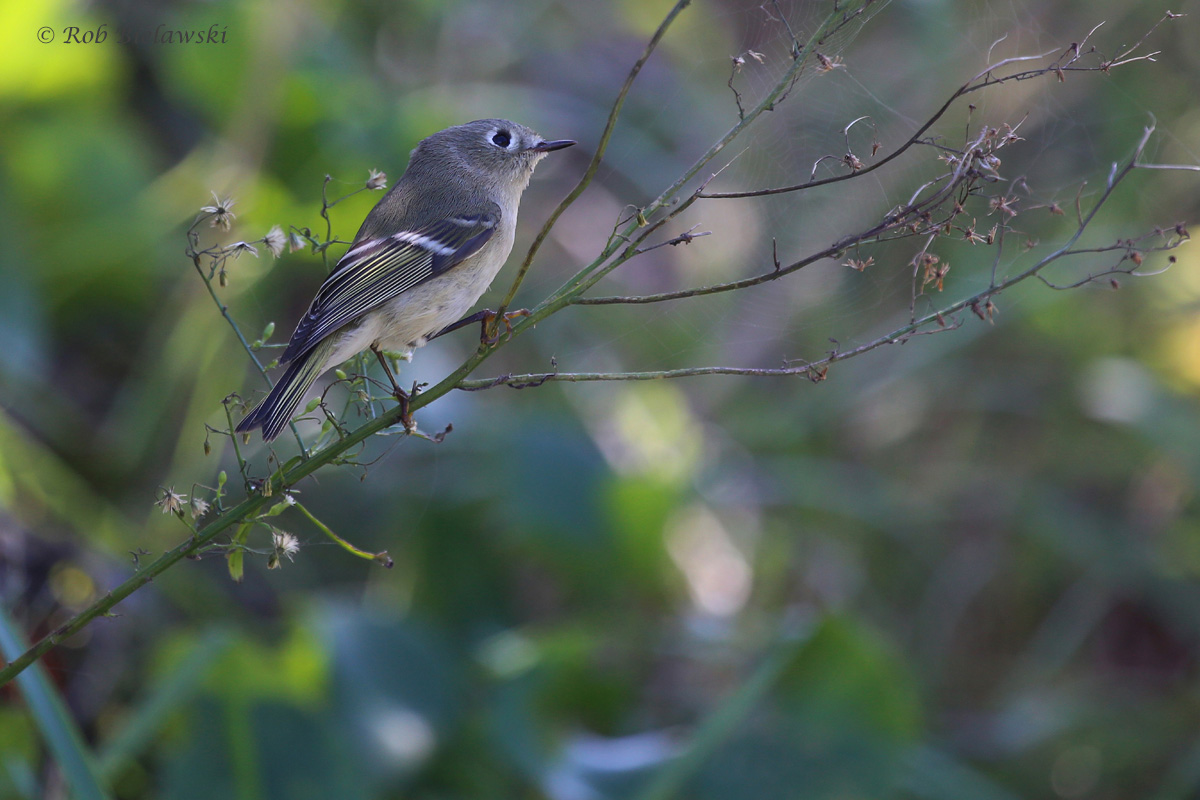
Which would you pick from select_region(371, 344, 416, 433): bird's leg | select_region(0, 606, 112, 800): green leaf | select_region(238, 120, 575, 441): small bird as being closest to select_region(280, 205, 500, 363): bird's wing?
select_region(238, 120, 575, 441): small bird

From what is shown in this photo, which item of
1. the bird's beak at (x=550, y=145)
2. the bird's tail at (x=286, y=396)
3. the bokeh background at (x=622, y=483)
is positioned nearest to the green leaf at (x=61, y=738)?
the bird's tail at (x=286, y=396)

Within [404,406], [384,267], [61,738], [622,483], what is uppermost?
[622,483]

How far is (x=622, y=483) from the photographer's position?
2697 millimetres

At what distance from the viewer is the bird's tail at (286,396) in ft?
4.44

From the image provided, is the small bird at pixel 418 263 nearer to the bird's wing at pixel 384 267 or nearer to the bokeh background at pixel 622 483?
the bird's wing at pixel 384 267

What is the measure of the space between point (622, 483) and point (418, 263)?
1.13 meters

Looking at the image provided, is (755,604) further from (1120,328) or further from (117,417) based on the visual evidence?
(117,417)

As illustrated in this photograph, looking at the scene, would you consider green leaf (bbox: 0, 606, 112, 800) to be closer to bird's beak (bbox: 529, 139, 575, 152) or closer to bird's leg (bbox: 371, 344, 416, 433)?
bird's leg (bbox: 371, 344, 416, 433)

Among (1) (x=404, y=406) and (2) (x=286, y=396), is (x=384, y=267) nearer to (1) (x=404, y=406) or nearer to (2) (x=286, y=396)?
(2) (x=286, y=396)

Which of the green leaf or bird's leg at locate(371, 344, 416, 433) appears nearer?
bird's leg at locate(371, 344, 416, 433)

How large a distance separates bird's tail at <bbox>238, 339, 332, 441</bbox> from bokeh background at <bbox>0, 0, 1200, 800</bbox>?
0.73 meters

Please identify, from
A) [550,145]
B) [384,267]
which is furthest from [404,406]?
[550,145]

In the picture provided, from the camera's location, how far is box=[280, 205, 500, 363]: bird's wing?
1642 mm

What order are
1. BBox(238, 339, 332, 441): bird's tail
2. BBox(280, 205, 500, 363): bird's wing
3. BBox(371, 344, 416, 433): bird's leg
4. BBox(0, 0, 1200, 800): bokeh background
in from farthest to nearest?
BBox(0, 0, 1200, 800): bokeh background → BBox(280, 205, 500, 363): bird's wing → BBox(238, 339, 332, 441): bird's tail → BBox(371, 344, 416, 433): bird's leg
